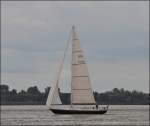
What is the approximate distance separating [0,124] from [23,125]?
3961mm

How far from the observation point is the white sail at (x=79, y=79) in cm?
10481

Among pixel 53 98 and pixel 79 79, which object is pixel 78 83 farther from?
pixel 53 98

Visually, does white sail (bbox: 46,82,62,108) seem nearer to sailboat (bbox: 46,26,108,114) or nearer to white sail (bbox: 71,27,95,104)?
sailboat (bbox: 46,26,108,114)

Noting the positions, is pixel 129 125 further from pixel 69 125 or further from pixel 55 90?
pixel 55 90

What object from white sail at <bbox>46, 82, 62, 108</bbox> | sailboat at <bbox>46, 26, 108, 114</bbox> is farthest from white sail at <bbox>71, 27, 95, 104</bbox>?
white sail at <bbox>46, 82, 62, 108</bbox>

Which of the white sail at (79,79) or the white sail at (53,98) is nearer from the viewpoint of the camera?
the white sail at (79,79)

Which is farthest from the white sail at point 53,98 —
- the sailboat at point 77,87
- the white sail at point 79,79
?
the white sail at point 79,79

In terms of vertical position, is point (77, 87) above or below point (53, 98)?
above

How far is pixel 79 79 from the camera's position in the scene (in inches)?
4141

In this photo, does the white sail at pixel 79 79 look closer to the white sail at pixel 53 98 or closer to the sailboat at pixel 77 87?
the sailboat at pixel 77 87

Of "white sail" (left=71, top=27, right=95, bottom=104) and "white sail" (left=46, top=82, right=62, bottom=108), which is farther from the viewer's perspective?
"white sail" (left=46, top=82, right=62, bottom=108)

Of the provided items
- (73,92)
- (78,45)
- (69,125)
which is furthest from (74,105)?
(69,125)

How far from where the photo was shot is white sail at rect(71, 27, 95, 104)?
104812 millimetres

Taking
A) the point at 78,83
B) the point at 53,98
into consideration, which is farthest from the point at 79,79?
the point at 53,98
